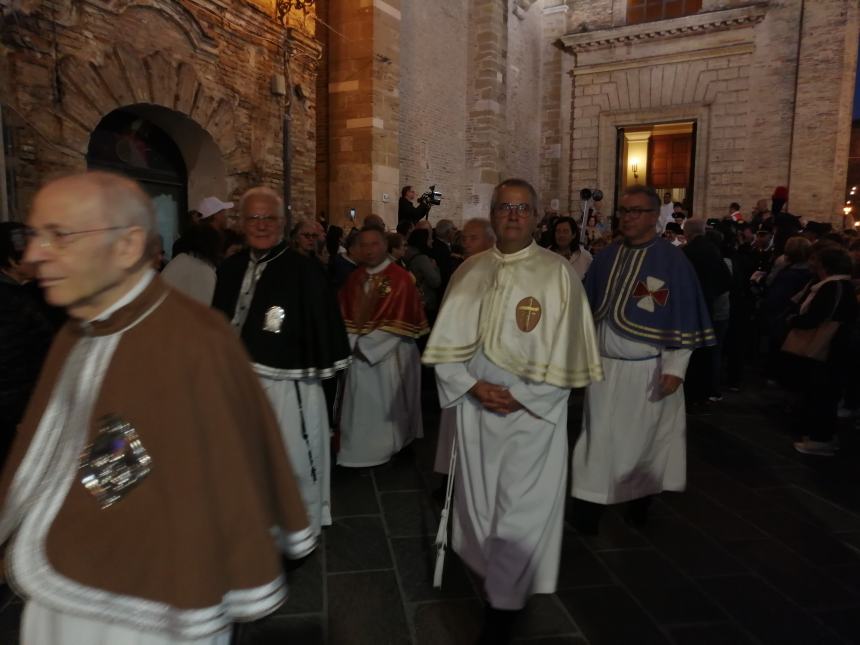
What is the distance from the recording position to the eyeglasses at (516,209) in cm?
273

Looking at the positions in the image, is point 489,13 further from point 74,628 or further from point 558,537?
point 74,628

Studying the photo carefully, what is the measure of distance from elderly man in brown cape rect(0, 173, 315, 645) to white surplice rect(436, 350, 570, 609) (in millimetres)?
1399

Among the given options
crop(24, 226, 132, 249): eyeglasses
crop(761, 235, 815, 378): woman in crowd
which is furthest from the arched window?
crop(24, 226, 132, 249): eyeglasses

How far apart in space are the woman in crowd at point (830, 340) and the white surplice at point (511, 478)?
381 cm

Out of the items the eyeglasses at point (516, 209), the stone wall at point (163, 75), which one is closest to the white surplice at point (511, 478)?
the eyeglasses at point (516, 209)

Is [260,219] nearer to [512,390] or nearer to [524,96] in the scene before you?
[512,390]

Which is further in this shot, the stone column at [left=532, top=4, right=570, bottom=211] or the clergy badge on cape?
the stone column at [left=532, top=4, right=570, bottom=211]

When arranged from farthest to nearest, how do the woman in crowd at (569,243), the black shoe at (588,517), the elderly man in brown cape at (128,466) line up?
the woman in crowd at (569,243) → the black shoe at (588,517) → the elderly man in brown cape at (128,466)

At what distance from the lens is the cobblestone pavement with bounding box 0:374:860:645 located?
2.78 metres

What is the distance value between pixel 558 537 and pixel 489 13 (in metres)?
16.6

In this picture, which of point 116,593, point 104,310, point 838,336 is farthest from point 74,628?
point 838,336

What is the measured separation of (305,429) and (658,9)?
19383 mm

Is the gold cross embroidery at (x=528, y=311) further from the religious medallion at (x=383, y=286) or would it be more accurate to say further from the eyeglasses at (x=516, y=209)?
the religious medallion at (x=383, y=286)

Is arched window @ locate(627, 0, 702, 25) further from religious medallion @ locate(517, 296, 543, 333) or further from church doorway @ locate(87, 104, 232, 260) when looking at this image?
religious medallion @ locate(517, 296, 543, 333)
